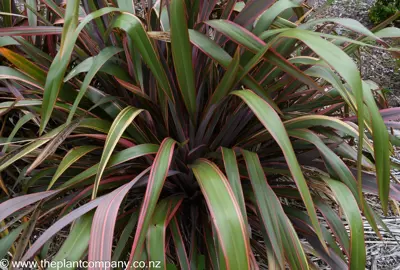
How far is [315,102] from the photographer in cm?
134

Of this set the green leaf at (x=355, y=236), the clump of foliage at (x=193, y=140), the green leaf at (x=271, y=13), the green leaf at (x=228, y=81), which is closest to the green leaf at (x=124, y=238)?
the clump of foliage at (x=193, y=140)

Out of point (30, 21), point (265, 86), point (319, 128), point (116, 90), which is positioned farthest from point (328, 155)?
point (30, 21)

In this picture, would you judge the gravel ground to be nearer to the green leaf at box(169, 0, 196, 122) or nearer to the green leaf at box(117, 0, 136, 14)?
the green leaf at box(117, 0, 136, 14)

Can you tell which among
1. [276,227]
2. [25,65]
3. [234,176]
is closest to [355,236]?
[276,227]

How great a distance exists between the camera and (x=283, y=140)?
877 millimetres

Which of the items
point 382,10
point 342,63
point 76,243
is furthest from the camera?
point 382,10

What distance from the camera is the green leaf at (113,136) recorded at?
2.97 feet

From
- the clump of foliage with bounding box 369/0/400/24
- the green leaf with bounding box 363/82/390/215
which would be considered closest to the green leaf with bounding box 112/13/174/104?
the green leaf with bounding box 363/82/390/215

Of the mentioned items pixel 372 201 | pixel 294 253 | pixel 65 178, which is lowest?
pixel 294 253

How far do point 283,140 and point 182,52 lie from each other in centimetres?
34

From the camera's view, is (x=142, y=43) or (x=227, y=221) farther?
(x=142, y=43)

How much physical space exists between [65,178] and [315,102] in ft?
2.68

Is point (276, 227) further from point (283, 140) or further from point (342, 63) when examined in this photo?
point (342, 63)

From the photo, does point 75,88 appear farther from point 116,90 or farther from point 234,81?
point 234,81
